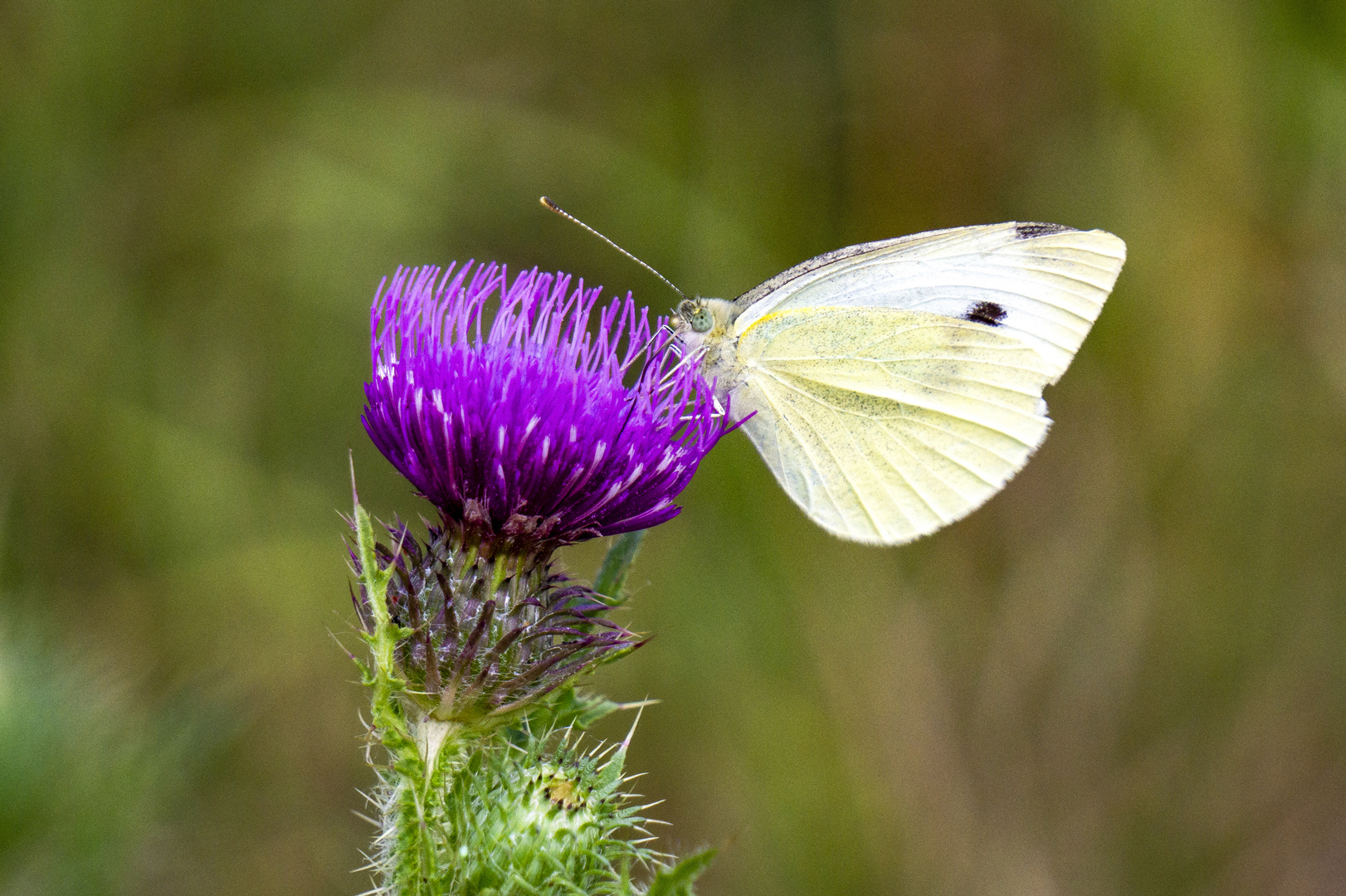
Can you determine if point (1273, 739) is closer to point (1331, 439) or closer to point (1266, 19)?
point (1331, 439)

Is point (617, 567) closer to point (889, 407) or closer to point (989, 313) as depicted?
point (889, 407)

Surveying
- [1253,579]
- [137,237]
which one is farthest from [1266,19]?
[137,237]

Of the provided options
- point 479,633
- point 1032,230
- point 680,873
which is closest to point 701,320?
point 1032,230

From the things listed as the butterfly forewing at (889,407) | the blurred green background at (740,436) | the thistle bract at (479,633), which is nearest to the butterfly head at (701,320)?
the butterfly forewing at (889,407)

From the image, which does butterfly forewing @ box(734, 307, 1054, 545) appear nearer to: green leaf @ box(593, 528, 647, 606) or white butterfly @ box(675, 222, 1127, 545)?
white butterfly @ box(675, 222, 1127, 545)

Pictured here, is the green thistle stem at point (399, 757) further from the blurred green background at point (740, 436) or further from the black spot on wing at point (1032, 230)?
the black spot on wing at point (1032, 230)

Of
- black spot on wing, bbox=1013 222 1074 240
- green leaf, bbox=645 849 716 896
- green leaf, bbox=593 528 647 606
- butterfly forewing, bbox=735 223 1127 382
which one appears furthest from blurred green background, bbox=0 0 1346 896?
green leaf, bbox=645 849 716 896

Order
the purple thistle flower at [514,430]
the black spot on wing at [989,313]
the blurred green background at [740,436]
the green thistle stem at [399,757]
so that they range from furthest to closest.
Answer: the blurred green background at [740,436], the black spot on wing at [989,313], the purple thistle flower at [514,430], the green thistle stem at [399,757]
